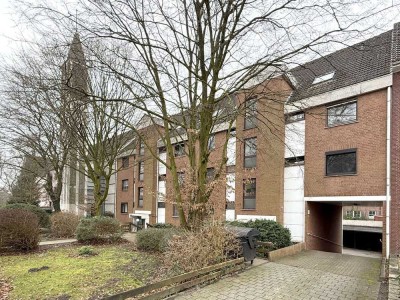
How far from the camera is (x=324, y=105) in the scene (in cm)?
1487

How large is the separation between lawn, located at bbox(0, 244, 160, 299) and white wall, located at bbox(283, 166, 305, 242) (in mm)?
8067

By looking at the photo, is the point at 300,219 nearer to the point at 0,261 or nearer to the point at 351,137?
the point at 351,137

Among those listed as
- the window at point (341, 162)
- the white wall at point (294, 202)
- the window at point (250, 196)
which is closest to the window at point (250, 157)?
the window at point (250, 196)

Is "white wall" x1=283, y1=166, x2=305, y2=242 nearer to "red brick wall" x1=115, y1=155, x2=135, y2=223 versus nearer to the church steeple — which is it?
the church steeple

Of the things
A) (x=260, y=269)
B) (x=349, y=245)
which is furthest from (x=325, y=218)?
(x=349, y=245)

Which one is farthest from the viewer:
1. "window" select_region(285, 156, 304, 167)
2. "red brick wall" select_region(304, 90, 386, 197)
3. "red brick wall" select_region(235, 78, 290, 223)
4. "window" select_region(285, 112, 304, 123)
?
"red brick wall" select_region(235, 78, 290, 223)

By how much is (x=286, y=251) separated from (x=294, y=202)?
3724mm

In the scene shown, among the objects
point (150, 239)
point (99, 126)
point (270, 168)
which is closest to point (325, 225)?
point (270, 168)

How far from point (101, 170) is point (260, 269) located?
36.0ft

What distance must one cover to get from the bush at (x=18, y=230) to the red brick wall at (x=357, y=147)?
1220 centimetres

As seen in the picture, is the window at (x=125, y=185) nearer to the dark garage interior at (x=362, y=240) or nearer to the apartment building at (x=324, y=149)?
the apartment building at (x=324, y=149)

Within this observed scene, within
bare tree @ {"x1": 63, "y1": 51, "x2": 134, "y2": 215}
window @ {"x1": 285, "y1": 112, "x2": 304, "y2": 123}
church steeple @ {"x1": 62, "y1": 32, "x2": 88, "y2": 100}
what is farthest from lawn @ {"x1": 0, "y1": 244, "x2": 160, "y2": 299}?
window @ {"x1": 285, "y1": 112, "x2": 304, "y2": 123}

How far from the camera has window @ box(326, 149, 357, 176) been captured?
536 inches

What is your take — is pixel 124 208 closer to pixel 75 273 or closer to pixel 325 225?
pixel 325 225
